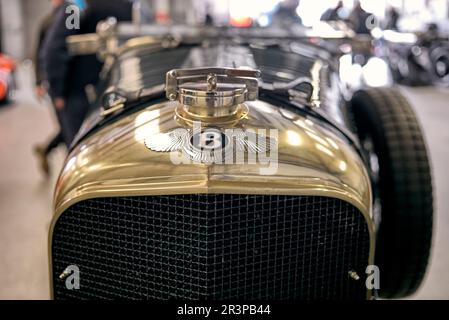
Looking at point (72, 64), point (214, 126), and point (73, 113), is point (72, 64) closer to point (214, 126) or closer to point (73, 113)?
point (73, 113)

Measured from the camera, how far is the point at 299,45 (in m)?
2.62

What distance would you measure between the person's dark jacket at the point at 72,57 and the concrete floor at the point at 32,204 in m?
0.85

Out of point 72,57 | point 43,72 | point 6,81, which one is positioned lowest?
point 6,81

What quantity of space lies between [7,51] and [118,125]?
12100 millimetres

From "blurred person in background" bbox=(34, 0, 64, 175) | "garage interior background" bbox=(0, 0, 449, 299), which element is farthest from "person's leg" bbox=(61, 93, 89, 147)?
"garage interior background" bbox=(0, 0, 449, 299)

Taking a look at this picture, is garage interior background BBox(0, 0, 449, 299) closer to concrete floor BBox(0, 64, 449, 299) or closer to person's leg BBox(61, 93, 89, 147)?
concrete floor BBox(0, 64, 449, 299)

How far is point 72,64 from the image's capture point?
3.35m

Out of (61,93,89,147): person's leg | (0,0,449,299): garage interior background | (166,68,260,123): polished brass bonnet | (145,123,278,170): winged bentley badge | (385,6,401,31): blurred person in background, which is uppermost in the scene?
(166,68,260,123): polished brass bonnet

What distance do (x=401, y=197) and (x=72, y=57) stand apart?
7.30ft

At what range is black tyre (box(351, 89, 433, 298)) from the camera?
6.19 feet

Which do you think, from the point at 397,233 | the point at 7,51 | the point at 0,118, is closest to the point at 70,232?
the point at 397,233

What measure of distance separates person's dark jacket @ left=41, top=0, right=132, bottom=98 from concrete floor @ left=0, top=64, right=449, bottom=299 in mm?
850

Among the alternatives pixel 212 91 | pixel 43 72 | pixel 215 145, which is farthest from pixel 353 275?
pixel 43 72

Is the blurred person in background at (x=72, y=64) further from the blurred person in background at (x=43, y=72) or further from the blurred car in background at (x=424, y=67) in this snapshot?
the blurred car in background at (x=424, y=67)
